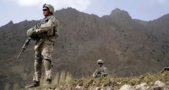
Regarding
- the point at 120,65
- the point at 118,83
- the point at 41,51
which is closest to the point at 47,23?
the point at 41,51

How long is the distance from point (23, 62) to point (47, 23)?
26.4 meters

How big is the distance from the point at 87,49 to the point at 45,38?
121 feet

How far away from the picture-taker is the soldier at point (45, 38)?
4.91m

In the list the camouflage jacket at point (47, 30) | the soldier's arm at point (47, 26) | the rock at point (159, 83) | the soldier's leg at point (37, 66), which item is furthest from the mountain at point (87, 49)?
the rock at point (159, 83)

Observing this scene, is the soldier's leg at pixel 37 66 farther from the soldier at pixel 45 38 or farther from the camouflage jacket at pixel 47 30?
the camouflage jacket at pixel 47 30

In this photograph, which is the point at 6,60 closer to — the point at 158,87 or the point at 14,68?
the point at 14,68

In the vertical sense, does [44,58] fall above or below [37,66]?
above

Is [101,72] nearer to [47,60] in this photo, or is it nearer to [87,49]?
[47,60]

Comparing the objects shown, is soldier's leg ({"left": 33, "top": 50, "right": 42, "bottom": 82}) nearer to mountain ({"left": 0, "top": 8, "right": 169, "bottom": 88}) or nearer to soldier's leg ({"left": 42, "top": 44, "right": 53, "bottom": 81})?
soldier's leg ({"left": 42, "top": 44, "right": 53, "bottom": 81})

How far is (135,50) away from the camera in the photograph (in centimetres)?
3862

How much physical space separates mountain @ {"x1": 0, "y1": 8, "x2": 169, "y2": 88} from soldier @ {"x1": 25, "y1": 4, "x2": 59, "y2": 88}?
61.7 ft

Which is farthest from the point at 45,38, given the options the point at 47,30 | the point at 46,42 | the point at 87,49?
the point at 87,49

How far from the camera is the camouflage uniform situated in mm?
4906

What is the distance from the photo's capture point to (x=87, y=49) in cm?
4197
